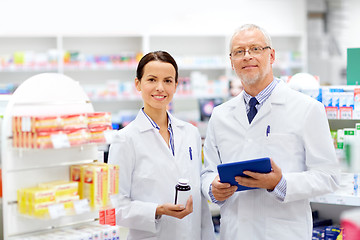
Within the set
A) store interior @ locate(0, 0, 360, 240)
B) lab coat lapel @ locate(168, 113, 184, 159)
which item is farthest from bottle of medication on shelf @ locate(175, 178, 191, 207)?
store interior @ locate(0, 0, 360, 240)

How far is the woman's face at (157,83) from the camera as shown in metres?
2.86

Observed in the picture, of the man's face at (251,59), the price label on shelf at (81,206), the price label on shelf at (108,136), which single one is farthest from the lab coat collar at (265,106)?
the price label on shelf at (81,206)

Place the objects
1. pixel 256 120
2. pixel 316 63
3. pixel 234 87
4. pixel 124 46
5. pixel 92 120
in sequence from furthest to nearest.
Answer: pixel 316 63 < pixel 124 46 < pixel 234 87 < pixel 256 120 < pixel 92 120

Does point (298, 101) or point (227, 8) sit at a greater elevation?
point (227, 8)

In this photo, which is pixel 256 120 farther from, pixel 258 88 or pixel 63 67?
pixel 63 67

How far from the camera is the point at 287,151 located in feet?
9.05

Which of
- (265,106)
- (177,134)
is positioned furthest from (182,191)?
(265,106)

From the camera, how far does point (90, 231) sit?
8.02ft

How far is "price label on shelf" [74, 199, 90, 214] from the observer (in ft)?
7.52

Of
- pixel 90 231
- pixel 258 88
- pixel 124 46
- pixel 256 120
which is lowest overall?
pixel 90 231

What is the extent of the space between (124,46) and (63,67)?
1.24m

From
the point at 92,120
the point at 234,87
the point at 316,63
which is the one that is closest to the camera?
the point at 92,120

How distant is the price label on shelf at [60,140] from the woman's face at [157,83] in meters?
0.72

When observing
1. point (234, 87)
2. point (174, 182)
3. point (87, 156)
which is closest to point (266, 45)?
point (174, 182)
